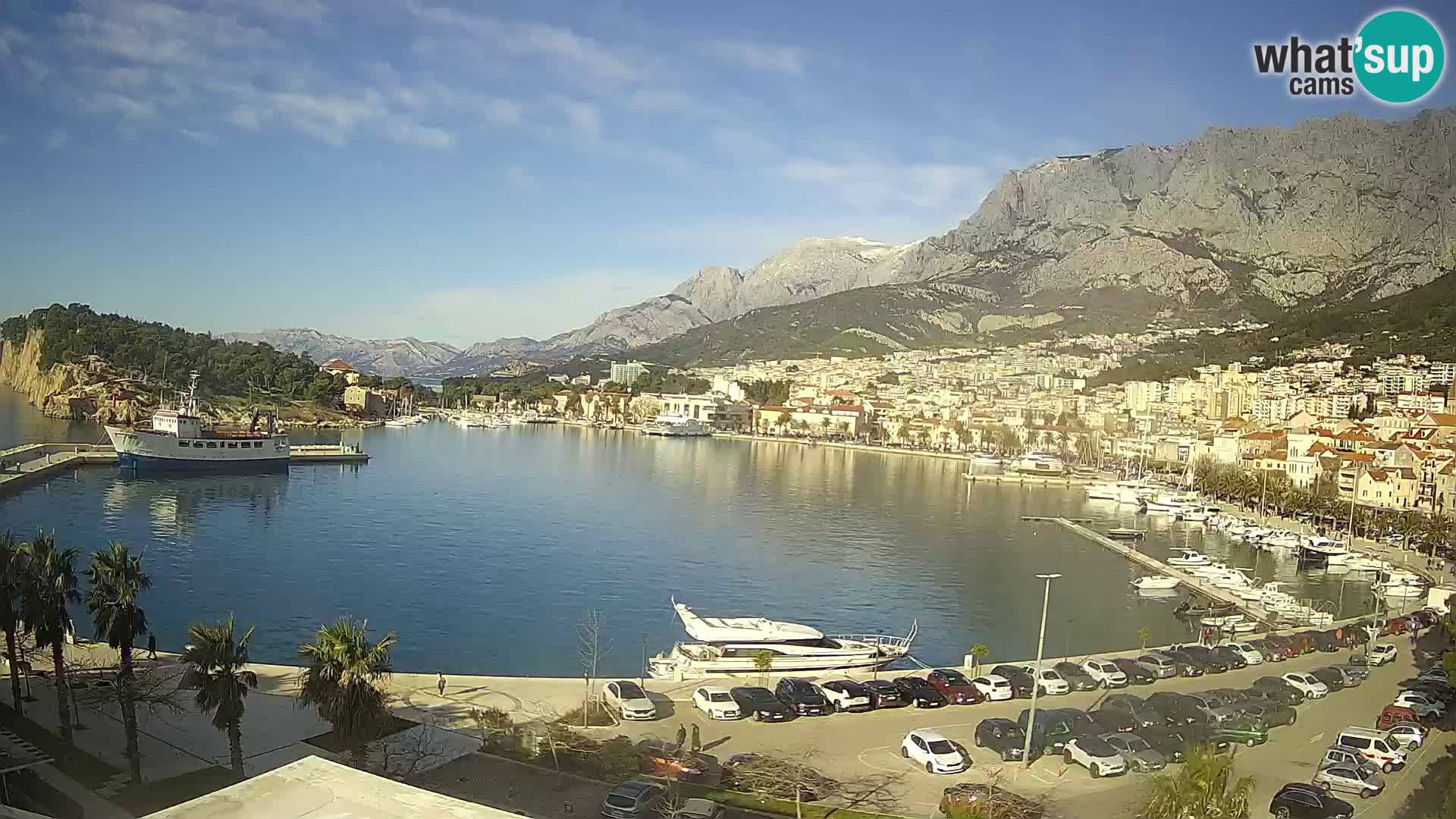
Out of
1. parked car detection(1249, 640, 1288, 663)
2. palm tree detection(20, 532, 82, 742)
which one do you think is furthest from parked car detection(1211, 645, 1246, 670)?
palm tree detection(20, 532, 82, 742)

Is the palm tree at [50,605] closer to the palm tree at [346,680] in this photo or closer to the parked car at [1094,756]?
the palm tree at [346,680]

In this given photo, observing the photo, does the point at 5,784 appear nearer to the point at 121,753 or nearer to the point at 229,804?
the point at 121,753

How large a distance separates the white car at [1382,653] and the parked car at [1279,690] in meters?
1.15

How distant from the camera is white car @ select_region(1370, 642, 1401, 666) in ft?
23.7

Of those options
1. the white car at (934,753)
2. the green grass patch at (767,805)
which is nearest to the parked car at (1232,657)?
the white car at (934,753)

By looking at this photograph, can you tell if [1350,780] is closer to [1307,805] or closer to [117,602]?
[1307,805]

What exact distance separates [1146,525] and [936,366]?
57.9 ft

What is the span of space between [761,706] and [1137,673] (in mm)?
2856

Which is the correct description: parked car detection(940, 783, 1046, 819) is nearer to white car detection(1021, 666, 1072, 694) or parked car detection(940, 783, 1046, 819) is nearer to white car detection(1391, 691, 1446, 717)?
white car detection(1021, 666, 1072, 694)

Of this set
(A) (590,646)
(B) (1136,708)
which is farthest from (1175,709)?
(A) (590,646)

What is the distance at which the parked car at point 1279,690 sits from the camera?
6295mm

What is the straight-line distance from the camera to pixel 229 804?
304cm

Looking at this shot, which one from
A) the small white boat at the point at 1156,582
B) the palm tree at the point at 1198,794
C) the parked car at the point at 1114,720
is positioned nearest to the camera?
the palm tree at the point at 1198,794

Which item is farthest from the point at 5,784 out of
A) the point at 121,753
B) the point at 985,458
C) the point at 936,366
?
the point at 936,366
